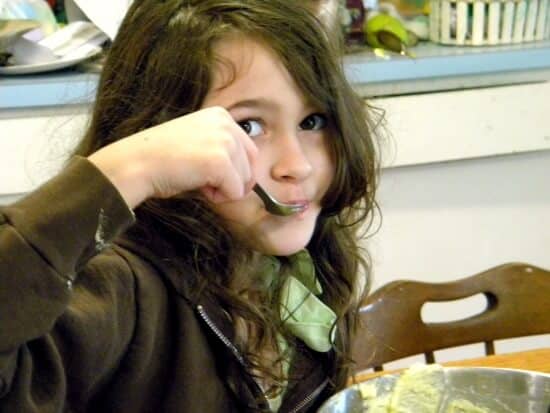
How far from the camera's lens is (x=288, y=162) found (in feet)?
2.18

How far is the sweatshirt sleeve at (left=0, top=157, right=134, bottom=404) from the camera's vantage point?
18.1 inches

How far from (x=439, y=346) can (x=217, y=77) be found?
1.80ft

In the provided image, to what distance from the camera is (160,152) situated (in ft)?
1.77

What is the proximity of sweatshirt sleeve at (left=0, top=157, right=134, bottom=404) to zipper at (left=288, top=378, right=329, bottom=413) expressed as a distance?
0.37 m

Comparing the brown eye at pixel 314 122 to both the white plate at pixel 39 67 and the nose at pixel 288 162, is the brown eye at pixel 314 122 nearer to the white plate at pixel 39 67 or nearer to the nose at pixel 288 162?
the nose at pixel 288 162

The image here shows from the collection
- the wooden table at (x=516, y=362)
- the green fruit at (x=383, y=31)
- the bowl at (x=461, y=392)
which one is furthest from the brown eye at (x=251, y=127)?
the green fruit at (x=383, y=31)

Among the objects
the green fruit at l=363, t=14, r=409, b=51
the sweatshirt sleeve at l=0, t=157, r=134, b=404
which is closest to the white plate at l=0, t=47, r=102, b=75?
the green fruit at l=363, t=14, r=409, b=51

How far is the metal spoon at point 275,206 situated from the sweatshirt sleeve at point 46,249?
179 mm

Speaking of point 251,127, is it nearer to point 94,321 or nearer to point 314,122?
point 314,122

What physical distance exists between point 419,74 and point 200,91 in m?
0.82

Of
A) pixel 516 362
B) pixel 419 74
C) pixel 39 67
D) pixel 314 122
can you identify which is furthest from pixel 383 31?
pixel 314 122

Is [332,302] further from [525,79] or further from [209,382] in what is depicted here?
[525,79]

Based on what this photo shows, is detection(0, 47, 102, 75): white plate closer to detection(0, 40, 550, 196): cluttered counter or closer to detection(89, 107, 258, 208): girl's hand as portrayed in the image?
detection(0, 40, 550, 196): cluttered counter

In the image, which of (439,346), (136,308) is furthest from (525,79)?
(136,308)
